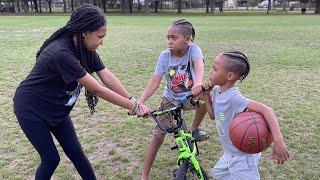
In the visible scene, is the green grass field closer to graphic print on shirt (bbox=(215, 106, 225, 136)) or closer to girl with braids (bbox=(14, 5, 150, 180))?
girl with braids (bbox=(14, 5, 150, 180))

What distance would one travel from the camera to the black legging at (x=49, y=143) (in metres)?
3.63

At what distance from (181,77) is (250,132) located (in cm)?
135

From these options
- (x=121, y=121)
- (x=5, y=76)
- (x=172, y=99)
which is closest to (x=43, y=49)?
(x=172, y=99)

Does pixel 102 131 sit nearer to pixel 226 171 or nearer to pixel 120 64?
pixel 226 171

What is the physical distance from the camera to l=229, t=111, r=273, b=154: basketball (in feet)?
10.2

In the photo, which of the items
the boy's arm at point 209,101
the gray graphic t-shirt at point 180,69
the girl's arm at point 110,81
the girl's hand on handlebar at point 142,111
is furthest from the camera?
the gray graphic t-shirt at point 180,69

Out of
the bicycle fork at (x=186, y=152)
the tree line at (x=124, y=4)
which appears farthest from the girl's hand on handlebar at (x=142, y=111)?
the tree line at (x=124, y=4)

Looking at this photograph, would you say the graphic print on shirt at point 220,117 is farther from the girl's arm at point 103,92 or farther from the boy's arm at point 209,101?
the girl's arm at point 103,92

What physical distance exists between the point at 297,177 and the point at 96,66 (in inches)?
109

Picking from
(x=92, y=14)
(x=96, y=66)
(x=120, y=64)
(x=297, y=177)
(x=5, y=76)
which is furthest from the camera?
(x=120, y=64)

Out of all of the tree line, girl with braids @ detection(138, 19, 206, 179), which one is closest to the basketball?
girl with braids @ detection(138, 19, 206, 179)

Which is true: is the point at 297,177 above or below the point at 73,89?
below

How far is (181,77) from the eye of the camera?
432 cm

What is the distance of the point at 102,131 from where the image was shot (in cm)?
678
